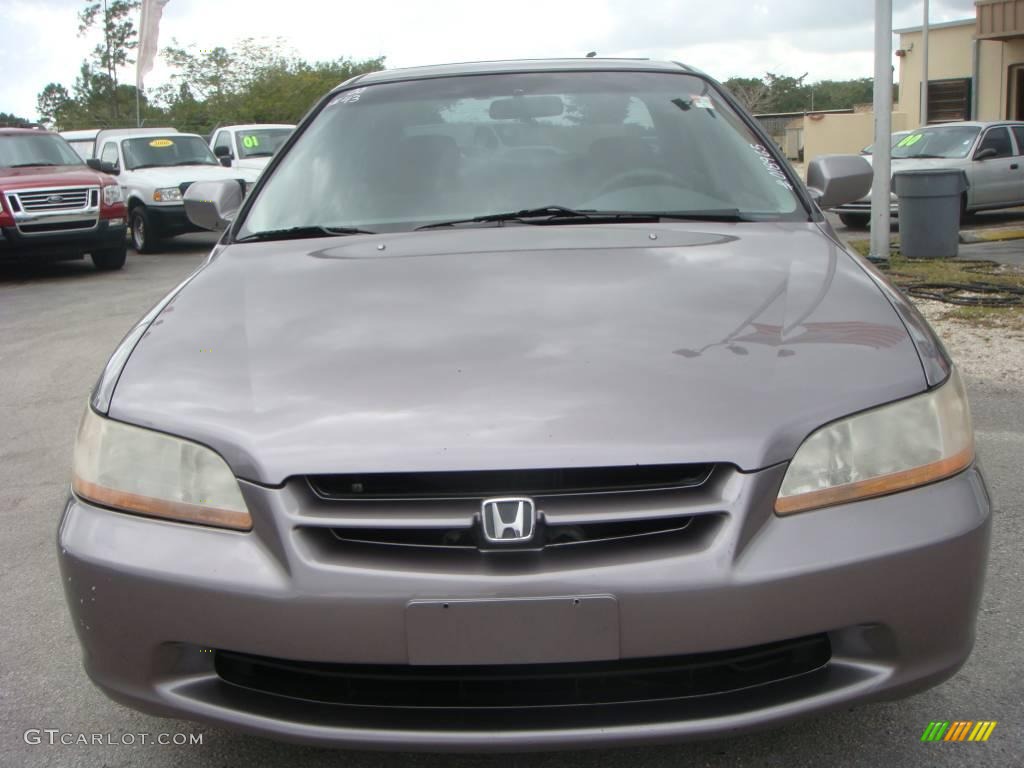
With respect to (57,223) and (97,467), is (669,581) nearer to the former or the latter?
(97,467)

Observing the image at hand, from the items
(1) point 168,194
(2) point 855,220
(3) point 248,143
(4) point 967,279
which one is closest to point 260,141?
(3) point 248,143

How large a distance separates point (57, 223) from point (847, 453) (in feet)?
38.4

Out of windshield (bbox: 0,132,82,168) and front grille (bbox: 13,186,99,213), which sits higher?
windshield (bbox: 0,132,82,168)

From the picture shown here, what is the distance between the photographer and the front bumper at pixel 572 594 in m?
1.84

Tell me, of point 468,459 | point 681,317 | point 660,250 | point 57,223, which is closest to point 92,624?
point 468,459

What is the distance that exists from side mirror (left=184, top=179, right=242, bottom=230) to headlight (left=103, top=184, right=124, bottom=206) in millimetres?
9247

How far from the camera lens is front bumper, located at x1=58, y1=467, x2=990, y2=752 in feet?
6.02

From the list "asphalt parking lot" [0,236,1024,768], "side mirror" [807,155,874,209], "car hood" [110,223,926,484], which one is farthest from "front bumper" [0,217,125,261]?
"side mirror" [807,155,874,209]

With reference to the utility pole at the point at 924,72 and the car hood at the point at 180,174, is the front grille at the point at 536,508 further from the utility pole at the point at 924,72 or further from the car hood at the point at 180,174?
the utility pole at the point at 924,72

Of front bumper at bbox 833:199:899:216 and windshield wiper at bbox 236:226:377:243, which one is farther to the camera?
front bumper at bbox 833:199:899:216

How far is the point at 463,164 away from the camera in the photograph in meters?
3.22

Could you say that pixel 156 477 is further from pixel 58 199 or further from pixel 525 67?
pixel 58 199

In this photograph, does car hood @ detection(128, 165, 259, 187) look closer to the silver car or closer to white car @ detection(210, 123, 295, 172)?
white car @ detection(210, 123, 295, 172)

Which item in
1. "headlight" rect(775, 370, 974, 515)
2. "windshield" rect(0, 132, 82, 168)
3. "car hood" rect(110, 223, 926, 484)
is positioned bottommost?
"headlight" rect(775, 370, 974, 515)
